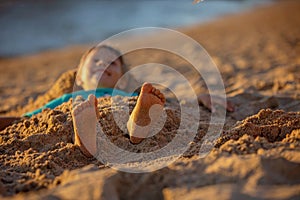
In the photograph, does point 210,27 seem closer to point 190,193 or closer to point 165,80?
point 165,80

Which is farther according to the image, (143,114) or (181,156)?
(143,114)

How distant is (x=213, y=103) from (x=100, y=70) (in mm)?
1010

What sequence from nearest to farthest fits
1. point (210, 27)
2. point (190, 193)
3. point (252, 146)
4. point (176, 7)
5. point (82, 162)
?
point (190, 193) → point (252, 146) → point (82, 162) → point (210, 27) → point (176, 7)

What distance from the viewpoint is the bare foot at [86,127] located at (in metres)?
2.17

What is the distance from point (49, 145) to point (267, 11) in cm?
986

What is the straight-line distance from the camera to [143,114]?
7.53 feet

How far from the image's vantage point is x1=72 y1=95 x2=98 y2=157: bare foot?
217cm

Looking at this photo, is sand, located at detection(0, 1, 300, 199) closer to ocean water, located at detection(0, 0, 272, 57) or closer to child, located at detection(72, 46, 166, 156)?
child, located at detection(72, 46, 166, 156)

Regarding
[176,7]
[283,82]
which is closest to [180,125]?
[283,82]

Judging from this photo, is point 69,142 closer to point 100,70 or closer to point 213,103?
point 100,70

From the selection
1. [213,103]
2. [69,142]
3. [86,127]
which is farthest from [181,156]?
[213,103]

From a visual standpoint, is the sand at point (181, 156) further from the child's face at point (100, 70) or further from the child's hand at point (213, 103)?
the child's face at point (100, 70)

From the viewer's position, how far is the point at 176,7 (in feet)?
40.2

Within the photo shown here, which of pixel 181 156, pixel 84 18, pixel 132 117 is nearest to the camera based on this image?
pixel 181 156
